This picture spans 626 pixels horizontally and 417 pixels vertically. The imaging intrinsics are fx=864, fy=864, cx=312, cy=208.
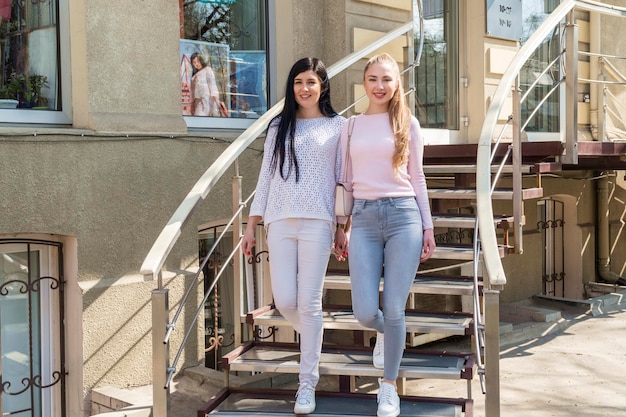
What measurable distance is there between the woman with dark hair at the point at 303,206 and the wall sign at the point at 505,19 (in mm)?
5194

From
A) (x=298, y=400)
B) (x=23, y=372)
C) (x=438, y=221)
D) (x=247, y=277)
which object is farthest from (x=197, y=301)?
(x=298, y=400)

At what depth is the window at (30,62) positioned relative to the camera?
6070mm

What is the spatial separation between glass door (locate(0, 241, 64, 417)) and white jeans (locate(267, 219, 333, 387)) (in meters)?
2.51

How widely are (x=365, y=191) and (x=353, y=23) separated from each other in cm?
380

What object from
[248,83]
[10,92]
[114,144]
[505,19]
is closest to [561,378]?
[248,83]

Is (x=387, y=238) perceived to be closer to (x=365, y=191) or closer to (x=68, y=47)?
Result: (x=365, y=191)

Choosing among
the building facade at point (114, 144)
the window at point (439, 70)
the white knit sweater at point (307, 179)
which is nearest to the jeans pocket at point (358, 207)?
the white knit sweater at point (307, 179)

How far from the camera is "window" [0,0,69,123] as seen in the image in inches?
239

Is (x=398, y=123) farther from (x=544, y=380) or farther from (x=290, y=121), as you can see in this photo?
(x=544, y=380)

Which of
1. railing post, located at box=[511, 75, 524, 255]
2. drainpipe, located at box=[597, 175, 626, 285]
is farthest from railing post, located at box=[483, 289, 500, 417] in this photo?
drainpipe, located at box=[597, 175, 626, 285]

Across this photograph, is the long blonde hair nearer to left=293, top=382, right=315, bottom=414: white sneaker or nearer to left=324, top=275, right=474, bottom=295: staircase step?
left=293, top=382, right=315, bottom=414: white sneaker

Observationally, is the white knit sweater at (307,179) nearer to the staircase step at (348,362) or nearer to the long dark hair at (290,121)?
the long dark hair at (290,121)

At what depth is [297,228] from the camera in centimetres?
414

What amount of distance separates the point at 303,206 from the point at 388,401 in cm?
102
